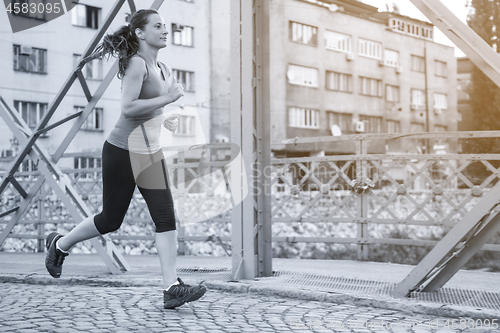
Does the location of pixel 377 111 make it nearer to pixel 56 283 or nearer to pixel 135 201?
pixel 135 201

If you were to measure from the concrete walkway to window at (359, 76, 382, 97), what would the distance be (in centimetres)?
4451

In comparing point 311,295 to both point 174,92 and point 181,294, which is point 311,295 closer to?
point 181,294

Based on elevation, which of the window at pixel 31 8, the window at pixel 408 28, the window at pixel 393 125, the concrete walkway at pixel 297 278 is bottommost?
the concrete walkway at pixel 297 278

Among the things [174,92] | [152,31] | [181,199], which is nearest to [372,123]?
[181,199]

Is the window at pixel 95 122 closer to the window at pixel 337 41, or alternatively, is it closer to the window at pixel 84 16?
the window at pixel 84 16

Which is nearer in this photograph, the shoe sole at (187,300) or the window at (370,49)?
the shoe sole at (187,300)

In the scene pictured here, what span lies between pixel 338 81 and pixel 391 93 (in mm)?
7245

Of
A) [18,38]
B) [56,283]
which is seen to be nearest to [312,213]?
[56,283]

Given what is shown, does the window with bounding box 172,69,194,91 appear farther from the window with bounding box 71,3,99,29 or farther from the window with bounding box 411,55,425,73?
the window with bounding box 411,55,425,73

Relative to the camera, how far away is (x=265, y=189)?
19.3 feet

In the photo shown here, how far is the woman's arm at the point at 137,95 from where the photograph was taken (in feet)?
13.7

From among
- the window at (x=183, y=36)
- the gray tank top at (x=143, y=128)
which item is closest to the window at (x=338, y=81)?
the window at (x=183, y=36)

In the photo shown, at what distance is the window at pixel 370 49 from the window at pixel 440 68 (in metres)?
7.15

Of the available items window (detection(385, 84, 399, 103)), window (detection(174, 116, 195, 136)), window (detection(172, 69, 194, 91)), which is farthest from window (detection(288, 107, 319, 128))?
window (detection(385, 84, 399, 103))
